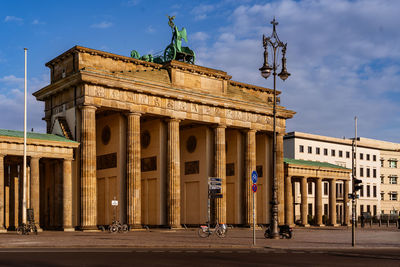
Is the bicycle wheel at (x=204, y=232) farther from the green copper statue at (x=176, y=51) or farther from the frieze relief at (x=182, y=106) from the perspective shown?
the green copper statue at (x=176, y=51)

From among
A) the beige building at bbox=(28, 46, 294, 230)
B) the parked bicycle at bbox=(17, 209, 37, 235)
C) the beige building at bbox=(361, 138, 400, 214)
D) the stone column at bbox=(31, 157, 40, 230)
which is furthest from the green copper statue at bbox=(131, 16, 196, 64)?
the beige building at bbox=(361, 138, 400, 214)

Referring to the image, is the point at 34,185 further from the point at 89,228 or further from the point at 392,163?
the point at 392,163

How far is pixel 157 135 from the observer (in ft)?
172

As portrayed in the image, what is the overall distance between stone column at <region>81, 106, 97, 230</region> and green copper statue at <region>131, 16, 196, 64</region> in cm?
1318

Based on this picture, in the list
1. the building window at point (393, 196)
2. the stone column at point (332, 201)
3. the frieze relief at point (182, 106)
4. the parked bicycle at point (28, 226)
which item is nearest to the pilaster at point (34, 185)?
the parked bicycle at point (28, 226)

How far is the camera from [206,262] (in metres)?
17.8

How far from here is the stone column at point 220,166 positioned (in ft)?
180

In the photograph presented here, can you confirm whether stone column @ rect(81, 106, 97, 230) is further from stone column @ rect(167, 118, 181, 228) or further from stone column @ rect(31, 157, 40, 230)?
stone column @ rect(167, 118, 181, 228)

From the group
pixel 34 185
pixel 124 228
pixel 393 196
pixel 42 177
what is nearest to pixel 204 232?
pixel 124 228

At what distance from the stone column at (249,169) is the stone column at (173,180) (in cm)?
949

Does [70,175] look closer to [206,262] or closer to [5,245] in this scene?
[5,245]

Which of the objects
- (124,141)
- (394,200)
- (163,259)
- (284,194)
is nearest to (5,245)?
(163,259)

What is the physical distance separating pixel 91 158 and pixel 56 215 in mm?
5404

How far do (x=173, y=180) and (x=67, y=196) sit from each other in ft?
34.6
